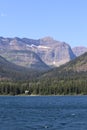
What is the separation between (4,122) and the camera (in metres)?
108

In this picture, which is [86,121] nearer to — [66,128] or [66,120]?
[66,120]

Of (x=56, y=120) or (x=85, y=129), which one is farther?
(x=56, y=120)

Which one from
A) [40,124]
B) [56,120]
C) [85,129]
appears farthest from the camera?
[56,120]

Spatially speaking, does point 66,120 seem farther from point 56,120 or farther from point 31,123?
point 31,123

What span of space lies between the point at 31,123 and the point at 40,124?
322 cm

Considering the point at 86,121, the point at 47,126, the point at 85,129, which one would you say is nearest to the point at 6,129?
the point at 47,126

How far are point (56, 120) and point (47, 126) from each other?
1389cm

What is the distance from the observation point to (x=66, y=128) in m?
93.9

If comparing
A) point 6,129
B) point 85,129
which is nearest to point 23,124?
point 6,129

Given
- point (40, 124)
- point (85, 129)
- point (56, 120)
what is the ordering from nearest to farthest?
point (85, 129), point (40, 124), point (56, 120)

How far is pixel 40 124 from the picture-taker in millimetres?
102312

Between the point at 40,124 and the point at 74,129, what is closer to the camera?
the point at 74,129

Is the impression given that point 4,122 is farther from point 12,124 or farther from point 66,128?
point 66,128

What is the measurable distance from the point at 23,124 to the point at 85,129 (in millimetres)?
17260
